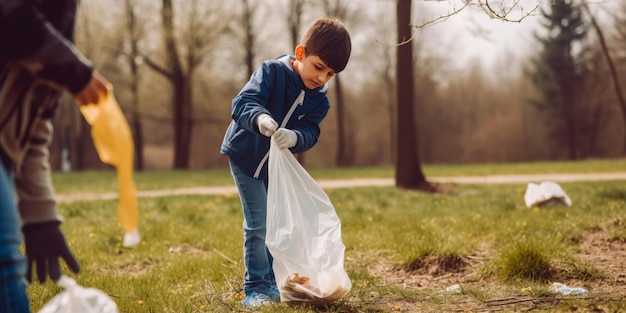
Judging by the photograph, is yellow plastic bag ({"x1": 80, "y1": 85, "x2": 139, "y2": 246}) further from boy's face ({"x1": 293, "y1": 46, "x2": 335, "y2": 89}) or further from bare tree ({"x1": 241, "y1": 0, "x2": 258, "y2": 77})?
bare tree ({"x1": 241, "y1": 0, "x2": 258, "y2": 77})

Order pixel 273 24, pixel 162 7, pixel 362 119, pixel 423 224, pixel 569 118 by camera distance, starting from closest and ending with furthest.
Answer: pixel 423 224
pixel 162 7
pixel 273 24
pixel 569 118
pixel 362 119

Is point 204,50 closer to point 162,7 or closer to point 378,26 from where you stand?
point 162,7

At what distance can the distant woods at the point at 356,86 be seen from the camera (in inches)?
874

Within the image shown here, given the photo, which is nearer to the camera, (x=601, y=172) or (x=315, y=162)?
(x=601, y=172)

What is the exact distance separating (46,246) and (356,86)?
28.7 metres

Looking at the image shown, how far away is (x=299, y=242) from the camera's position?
3.04 m

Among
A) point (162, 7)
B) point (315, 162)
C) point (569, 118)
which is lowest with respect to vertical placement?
point (315, 162)

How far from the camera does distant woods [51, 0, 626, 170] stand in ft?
72.8

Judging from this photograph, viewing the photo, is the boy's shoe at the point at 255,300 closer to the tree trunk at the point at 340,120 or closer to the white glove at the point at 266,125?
the white glove at the point at 266,125

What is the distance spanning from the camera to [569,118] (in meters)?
31.0

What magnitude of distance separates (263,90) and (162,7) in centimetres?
2005

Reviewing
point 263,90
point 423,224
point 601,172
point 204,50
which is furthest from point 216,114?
point 263,90

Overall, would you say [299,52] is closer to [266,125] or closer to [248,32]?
[266,125]

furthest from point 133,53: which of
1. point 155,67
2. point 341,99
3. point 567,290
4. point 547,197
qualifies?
point 567,290
